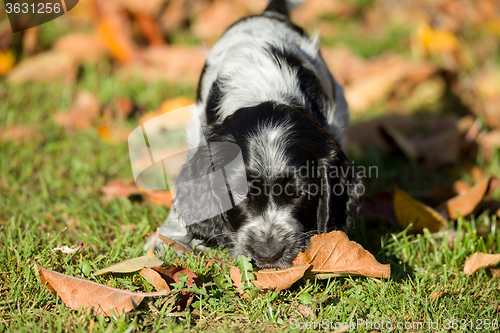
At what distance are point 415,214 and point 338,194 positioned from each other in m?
0.69

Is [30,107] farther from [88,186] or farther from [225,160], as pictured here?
[225,160]

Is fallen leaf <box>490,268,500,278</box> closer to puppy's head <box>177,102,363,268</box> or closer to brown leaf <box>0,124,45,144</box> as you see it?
puppy's head <box>177,102,363,268</box>

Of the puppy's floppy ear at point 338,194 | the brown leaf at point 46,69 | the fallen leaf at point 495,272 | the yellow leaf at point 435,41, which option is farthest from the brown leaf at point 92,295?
the yellow leaf at point 435,41

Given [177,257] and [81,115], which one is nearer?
[177,257]

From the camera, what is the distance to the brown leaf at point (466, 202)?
11.0 ft

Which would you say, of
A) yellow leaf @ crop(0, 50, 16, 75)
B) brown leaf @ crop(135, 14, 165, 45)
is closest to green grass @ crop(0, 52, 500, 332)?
yellow leaf @ crop(0, 50, 16, 75)

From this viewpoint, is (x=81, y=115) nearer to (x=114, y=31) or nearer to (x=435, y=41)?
(x=114, y=31)

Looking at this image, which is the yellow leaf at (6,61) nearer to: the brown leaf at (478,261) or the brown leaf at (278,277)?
the brown leaf at (278,277)

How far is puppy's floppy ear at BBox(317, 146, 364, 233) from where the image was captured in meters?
2.85

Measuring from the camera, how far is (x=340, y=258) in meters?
2.45

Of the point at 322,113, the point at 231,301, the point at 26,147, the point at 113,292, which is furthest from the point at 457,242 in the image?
the point at 26,147

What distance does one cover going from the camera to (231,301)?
2.46 metres

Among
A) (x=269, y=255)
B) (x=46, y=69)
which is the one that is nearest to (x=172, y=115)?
(x=46, y=69)

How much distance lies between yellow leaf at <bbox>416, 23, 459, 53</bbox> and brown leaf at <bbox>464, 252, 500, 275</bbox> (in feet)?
14.2
